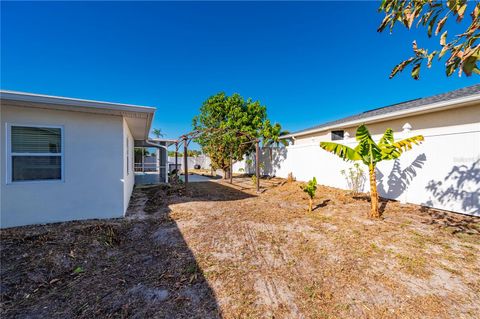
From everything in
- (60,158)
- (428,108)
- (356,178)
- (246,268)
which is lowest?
(246,268)

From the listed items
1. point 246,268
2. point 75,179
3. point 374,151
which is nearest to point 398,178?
point 374,151

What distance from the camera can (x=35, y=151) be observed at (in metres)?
4.93

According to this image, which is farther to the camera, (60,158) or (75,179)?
(75,179)

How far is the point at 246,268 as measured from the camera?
339cm

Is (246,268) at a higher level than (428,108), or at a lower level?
lower

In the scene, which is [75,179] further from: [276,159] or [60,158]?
[276,159]

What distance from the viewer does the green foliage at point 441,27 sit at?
1.66 m

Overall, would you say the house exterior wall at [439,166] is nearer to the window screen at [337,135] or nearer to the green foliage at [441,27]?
the window screen at [337,135]

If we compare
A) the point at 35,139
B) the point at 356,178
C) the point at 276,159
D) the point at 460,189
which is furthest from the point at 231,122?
the point at 460,189

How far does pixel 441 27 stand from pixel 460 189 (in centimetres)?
590

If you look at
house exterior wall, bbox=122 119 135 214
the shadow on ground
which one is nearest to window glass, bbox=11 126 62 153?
house exterior wall, bbox=122 119 135 214

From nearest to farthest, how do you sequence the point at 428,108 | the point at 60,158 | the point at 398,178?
the point at 60,158
the point at 398,178
the point at 428,108

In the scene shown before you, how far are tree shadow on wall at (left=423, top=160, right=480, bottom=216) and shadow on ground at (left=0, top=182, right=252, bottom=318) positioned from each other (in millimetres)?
6942

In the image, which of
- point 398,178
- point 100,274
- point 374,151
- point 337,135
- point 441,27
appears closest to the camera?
point 441,27
